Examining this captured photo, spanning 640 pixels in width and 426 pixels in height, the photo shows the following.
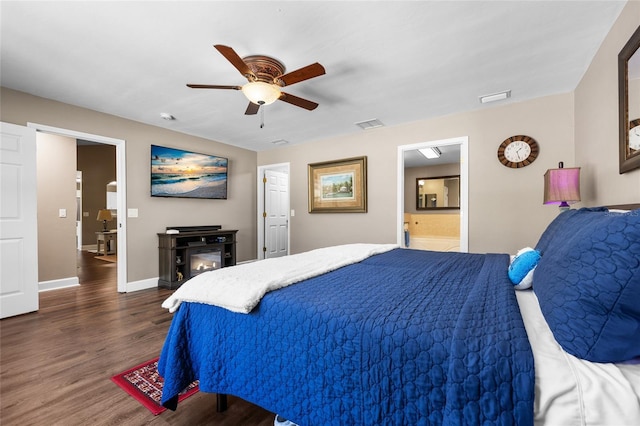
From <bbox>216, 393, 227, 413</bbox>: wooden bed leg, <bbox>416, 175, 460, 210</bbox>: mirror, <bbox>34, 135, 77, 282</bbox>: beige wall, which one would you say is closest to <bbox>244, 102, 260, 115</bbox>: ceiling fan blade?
<bbox>216, 393, 227, 413</bbox>: wooden bed leg

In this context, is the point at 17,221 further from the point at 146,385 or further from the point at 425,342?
the point at 425,342

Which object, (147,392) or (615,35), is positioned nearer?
(147,392)

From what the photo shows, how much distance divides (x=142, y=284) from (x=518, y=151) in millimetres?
5472

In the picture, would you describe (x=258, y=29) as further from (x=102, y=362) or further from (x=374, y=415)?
(x=102, y=362)

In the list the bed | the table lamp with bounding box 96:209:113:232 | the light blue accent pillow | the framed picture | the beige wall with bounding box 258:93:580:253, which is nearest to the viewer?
the bed

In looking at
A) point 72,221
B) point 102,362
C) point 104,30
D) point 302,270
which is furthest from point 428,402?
point 72,221

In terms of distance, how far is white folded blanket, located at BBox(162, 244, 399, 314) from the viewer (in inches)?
49.7

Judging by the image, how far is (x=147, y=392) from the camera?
1.73 meters

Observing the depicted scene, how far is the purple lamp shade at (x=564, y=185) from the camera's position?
2463 millimetres

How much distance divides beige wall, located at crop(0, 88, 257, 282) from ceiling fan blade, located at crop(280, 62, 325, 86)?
9.90ft

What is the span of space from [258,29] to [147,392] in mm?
2604

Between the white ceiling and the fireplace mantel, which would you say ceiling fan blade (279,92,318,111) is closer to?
the white ceiling

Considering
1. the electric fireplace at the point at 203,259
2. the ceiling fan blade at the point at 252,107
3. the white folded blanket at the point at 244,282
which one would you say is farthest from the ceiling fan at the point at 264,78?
the electric fireplace at the point at 203,259

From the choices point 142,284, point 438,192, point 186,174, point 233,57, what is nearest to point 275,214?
point 186,174
